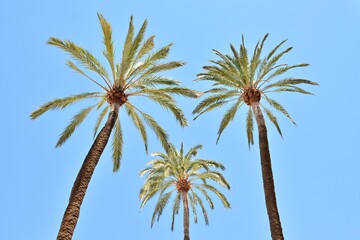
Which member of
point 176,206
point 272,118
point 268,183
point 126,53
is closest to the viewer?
point 268,183

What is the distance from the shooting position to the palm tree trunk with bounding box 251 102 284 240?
13.2 m

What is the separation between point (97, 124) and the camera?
1867 cm

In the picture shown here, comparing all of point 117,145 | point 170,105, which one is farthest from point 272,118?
point 117,145

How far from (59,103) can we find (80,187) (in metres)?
5.77

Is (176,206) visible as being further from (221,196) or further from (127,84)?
(127,84)

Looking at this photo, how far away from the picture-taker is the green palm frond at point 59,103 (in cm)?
1598

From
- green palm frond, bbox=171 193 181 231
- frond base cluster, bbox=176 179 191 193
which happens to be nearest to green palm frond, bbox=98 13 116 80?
frond base cluster, bbox=176 179 191 193

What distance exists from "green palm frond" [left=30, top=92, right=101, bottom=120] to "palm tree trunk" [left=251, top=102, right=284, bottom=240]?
314 inches

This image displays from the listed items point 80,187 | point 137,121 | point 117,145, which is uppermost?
point 137,121

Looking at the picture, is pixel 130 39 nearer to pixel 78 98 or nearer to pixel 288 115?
pixel 78 98

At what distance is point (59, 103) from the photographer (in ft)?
53.2

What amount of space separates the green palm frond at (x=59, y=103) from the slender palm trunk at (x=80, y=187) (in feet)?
7.20

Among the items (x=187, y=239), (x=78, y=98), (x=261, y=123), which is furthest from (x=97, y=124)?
(x=187, y=239)

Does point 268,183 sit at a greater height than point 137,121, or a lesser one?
lesser
